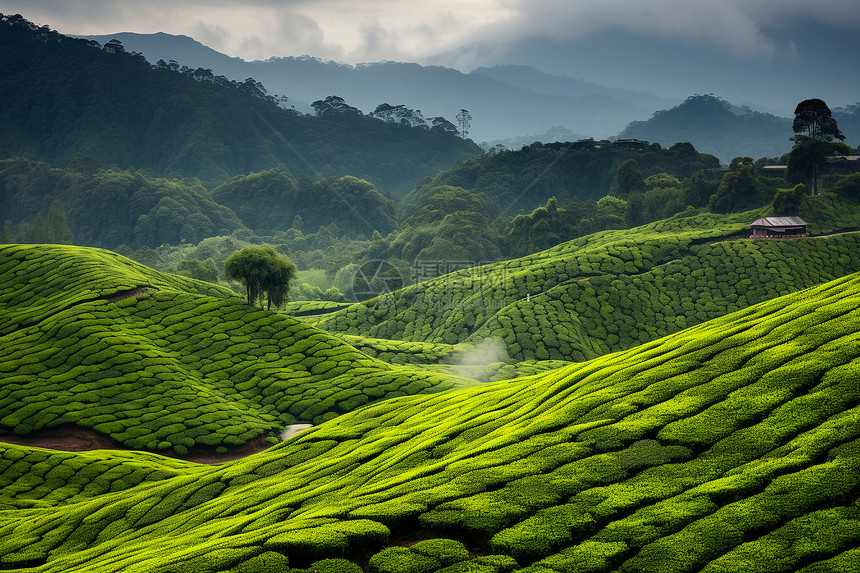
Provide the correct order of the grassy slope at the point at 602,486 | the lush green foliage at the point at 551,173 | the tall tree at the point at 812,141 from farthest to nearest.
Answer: the lush green foliage at the point at 551,173, the tall tree at the point at 812,141, the grassy slope at the point at 602,486

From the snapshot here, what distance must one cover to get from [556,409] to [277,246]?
153m

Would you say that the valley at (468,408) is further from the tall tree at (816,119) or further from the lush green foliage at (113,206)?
the lush green foliage at (113,206)

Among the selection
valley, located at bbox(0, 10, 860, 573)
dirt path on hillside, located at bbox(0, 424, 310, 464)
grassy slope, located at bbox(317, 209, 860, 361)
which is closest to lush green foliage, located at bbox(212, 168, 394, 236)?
valley, located at bbox(0, 10, 860, 573)

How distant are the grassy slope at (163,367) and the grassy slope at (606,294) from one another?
2294cm

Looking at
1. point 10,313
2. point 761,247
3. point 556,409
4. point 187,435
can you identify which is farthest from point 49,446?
point 761,247

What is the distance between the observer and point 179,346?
1994 inches

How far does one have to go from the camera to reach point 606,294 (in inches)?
2879

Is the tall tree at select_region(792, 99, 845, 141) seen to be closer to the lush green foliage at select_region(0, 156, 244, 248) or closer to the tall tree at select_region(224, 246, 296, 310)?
the tall tree at select_region(224, 246, 296, 310)

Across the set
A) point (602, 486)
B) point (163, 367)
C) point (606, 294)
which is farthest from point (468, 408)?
point (606, 294)

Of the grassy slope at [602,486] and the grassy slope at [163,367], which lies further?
the grassy slope at [163,367]

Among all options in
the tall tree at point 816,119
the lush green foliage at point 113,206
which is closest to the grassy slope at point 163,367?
the tall tree at point 816,119

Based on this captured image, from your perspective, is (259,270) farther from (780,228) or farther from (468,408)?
(780,228)

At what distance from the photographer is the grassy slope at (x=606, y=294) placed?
68.5 meters

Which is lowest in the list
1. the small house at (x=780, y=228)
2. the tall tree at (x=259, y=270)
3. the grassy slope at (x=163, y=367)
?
the grassy slope at (x=163, y=367)
